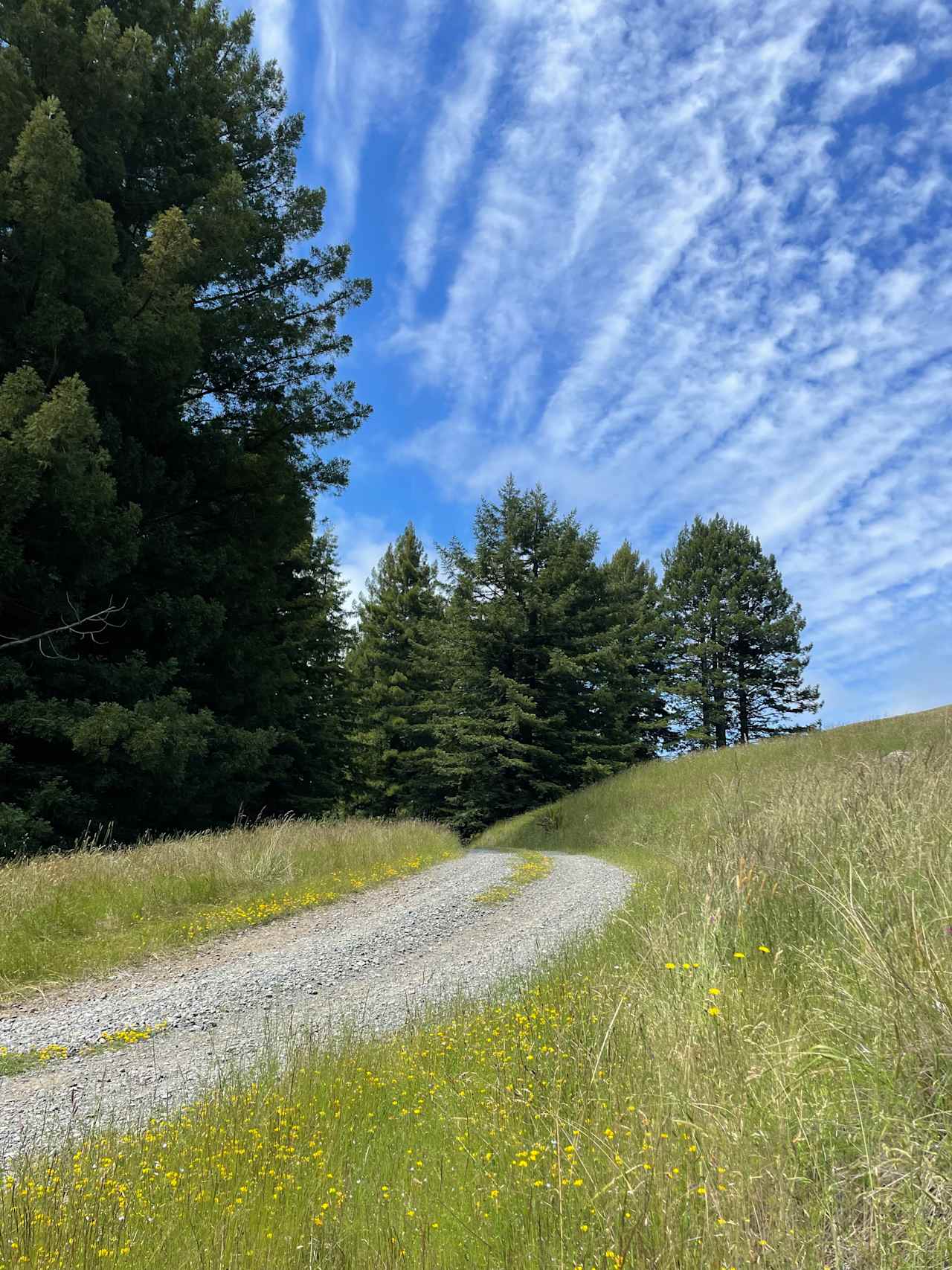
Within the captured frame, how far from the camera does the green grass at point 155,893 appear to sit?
20.9 feet

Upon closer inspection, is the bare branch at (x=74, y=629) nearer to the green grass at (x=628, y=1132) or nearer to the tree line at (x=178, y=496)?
the tree line at (x=178, y=496)

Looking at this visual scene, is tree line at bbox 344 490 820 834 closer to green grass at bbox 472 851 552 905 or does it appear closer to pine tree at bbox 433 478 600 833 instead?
pine tree at bbox 433 478 600 833

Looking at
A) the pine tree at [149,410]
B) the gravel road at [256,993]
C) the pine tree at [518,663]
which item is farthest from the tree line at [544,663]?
the gravel road at [256,993]

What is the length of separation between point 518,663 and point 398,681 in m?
9.83

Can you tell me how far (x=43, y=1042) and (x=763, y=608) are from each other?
3567 centimetres

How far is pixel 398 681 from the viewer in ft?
111

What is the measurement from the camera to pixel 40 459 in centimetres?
1045

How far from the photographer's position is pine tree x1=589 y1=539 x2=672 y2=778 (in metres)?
25.5

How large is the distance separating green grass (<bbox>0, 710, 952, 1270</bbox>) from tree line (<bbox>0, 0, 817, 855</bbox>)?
357 inches

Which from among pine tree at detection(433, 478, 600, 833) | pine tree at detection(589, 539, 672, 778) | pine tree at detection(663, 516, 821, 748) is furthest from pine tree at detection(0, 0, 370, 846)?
pine tree at detection(663, 516, 821, 748)

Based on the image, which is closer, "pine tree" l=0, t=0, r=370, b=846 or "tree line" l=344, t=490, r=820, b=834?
"pine tree" l=0, t=0, r=370, b=846

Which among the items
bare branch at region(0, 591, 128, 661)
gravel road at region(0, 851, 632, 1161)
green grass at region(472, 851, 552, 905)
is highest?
bare branch at region(0, 591, 128, 661)

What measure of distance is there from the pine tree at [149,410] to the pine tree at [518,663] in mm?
8542

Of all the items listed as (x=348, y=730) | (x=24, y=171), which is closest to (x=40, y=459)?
(x=24, y=171)
